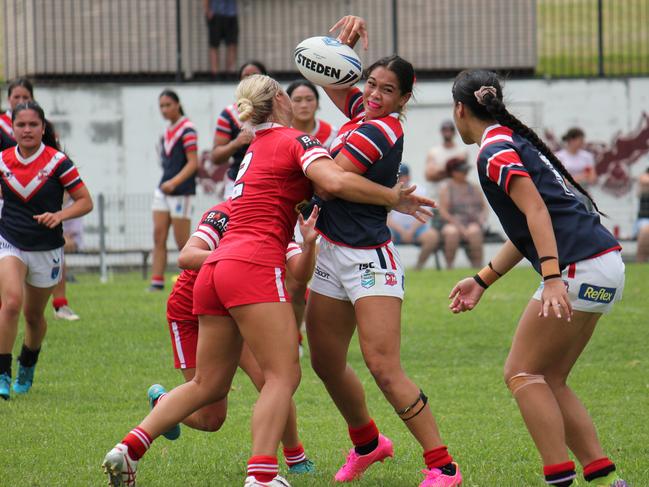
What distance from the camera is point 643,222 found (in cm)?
1772

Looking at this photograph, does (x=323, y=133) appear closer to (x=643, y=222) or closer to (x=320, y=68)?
(x=320, y=68)

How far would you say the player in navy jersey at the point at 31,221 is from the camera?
26.2 feet

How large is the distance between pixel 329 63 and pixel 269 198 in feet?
3.66

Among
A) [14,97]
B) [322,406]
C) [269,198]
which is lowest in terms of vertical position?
[322,406]

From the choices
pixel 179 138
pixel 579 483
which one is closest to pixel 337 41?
pixel 579 483

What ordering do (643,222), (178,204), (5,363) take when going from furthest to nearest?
(643,222)
(178,204)
(5,363)

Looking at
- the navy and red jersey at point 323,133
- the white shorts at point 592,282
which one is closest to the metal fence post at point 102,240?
the navy and red jersey at point 323,133

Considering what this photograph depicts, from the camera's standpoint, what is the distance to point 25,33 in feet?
64.9

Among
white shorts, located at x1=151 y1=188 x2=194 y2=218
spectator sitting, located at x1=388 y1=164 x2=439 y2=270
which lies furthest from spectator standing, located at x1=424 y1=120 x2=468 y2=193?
white shorts, located at x1=151 y1=188 x2=194 y2=218

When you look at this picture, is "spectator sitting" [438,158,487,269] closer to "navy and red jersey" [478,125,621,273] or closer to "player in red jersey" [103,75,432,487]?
"player in red jersey" [103,75,432,487]

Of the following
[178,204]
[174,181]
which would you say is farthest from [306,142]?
[178,204]

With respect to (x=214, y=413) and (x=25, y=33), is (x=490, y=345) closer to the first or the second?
(x=214, y=413)

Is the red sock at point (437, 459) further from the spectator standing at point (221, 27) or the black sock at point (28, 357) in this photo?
the spectator standing at point (221, 27)

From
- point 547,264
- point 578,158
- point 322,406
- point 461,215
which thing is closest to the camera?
point 547,264
